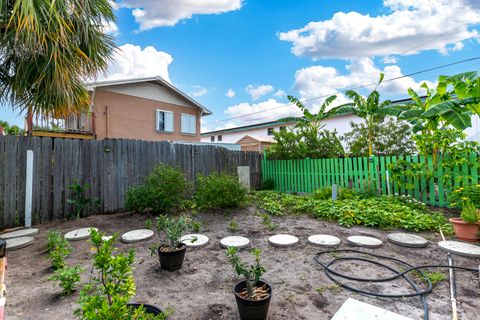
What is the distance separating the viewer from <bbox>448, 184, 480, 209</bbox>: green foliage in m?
4.29

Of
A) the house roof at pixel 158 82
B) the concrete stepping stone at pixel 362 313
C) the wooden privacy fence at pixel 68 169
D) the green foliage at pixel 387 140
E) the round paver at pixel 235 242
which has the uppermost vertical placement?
the house roof at pixel 158 82

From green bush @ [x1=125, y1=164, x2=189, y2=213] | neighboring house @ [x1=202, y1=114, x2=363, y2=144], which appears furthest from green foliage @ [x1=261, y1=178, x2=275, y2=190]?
neighboring house @ [x1=202, y1=114, x2=363, y2=144]

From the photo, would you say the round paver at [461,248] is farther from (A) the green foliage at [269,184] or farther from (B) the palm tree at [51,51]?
(B) the palm tree at [51,51]

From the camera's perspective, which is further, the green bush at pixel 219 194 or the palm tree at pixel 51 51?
the green bush at pixel 219 194

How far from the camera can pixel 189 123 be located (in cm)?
1530

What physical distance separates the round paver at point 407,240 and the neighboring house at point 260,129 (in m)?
12.7

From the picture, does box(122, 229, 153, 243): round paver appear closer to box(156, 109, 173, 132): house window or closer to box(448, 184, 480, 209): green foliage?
box(448, 184, 480, 209): green foliage

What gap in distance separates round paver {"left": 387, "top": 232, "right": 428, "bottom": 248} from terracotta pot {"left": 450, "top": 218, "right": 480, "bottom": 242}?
2.10 feet

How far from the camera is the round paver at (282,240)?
359 centimetres

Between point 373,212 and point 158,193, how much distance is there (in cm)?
464

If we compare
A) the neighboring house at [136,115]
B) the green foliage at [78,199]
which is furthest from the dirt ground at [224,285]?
the neighboring house at [136,115]

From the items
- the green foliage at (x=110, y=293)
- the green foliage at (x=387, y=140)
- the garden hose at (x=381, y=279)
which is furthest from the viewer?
the green foliage at (x=387, y=140)

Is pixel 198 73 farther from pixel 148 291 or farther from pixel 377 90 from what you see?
pixel 148 291

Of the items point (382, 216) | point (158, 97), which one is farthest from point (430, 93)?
point (158, 97)
